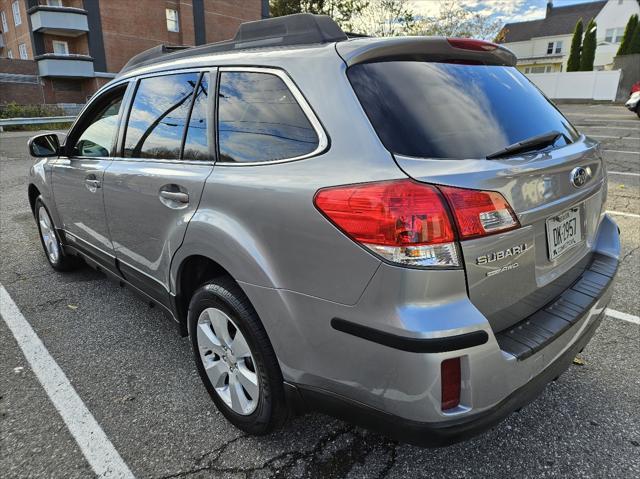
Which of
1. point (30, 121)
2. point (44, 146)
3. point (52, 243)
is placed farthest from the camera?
point (30, 121)

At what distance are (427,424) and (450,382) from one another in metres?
0.17

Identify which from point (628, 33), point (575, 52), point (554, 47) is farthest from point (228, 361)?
point (554, 47)

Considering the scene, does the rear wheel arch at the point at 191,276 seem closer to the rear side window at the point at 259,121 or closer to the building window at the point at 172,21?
the rear side window at the point at 259,121

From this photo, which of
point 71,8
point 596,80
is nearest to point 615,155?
point 596,80

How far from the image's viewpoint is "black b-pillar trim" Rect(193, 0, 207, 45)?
35.9 meters

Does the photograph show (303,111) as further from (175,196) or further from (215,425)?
(215,425)

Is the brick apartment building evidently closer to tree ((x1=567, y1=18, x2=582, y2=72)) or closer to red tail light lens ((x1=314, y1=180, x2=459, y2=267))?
tree ((x1=567, y1=18, x2=582, y2=72))

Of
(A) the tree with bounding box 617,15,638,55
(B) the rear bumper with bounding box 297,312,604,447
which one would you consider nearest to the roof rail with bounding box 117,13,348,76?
(B) the rear bumper with bounding box 297,312,604,447

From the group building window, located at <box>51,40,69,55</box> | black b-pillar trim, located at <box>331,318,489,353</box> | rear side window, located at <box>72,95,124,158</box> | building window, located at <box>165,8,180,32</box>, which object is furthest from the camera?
building window, located at <box>165,8,180,32</box>

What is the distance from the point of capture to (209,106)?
2270 mm

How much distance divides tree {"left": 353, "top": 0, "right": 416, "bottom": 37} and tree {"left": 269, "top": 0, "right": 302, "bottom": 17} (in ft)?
22.6

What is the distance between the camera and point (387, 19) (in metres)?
29.3

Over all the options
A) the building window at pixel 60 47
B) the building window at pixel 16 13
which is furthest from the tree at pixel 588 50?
the building window at pixel 16 13

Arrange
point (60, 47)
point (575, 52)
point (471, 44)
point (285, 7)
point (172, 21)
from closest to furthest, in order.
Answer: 1. point (471, 44)
2. point (60, 47)
3. point (172, 21)
4. point (285, 7)
5. point (575, 52)
